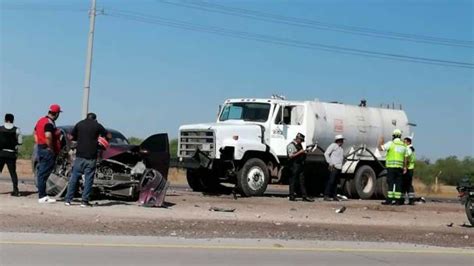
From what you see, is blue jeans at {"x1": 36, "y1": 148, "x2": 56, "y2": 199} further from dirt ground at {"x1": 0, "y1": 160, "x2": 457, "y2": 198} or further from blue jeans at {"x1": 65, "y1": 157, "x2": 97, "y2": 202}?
dirt ground at {"x1": 0, "y1": 160, "x2": 457, "y2": 198}

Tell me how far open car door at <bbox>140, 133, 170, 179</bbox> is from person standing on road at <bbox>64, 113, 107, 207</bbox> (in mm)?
1784

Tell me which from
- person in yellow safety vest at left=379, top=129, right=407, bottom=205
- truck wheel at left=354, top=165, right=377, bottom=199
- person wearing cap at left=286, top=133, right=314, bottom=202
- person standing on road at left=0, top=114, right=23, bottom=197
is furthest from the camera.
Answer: truck wheel at left=354, top=165, right=377, bottom=199

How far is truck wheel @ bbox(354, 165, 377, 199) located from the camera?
21828 millimetres

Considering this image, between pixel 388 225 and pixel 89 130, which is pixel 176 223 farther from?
pixel 388 225

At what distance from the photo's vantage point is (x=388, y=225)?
47.5 feet

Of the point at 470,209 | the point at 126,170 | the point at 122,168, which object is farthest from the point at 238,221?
the point at 470,209

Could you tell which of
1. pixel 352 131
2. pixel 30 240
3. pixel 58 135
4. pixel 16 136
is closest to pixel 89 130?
pixel 58 135

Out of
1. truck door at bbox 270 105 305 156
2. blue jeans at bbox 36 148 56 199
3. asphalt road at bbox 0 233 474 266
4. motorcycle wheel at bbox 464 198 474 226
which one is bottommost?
asphalt road at bbox 0 233 474 266

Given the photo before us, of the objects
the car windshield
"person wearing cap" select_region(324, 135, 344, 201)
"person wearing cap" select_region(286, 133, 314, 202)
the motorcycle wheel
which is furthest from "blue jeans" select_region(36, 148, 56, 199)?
Result: the motorcycle wheel

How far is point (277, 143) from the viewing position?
64.6 ft

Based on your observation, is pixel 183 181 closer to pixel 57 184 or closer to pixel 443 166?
pixel 57 184

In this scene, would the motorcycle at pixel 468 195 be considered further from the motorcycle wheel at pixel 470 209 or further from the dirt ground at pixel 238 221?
the dirt ground at pixel 238 221

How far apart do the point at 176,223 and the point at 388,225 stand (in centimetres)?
489

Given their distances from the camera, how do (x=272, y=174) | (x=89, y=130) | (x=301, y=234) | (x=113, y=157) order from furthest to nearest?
(x=272, y=174) < (x=113, y=157) < (x=89, y=130) < (x=301, y=234)
